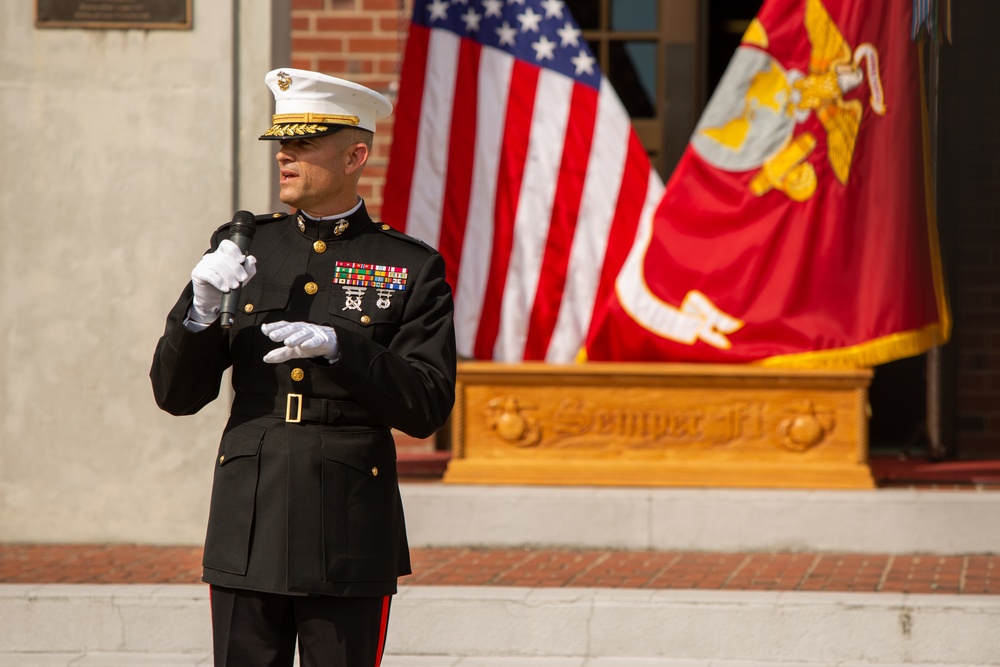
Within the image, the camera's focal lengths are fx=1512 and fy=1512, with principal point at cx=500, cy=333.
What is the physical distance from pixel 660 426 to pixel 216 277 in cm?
467

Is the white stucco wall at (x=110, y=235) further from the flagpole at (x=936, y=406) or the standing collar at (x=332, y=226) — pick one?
the flagpole at (x=936, y=406)

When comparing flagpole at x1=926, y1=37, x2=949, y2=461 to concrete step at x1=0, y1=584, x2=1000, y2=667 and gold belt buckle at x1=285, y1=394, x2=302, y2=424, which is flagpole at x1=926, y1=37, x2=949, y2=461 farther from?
gold belt buckle at x1=285, y1=394, x2=302, y2=424

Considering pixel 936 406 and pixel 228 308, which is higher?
pixel 228 308

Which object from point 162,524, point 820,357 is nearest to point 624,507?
point 820,357

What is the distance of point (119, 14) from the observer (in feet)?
22.5

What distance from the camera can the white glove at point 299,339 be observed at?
115 inches

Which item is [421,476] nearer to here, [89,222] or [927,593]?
[89,222]

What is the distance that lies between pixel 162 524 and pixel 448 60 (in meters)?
2.61

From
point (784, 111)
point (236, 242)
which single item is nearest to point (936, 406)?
point (784, 111)

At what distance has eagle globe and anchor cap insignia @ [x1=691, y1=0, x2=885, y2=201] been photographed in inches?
→ 282

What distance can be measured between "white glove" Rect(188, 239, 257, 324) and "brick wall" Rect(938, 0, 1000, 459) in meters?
6.26

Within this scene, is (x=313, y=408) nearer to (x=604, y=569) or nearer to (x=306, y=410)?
(x=306, y=410)

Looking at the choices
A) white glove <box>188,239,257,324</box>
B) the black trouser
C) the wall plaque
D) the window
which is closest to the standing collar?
white glove <box>188,239,257,324</box>

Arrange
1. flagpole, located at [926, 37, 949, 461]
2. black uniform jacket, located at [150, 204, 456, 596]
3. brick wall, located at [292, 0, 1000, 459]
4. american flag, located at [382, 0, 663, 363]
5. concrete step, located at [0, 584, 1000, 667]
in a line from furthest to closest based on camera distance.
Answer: flagpole, located at [926, 37, 949, 461], brick wall, located at [292, 0, 1000, 459], american flag, located at [382, 0, 663, 363], concrete step, located at [0, 584, 1000, 667], black uniform jacket, located at [150, 204, 456, 596]
